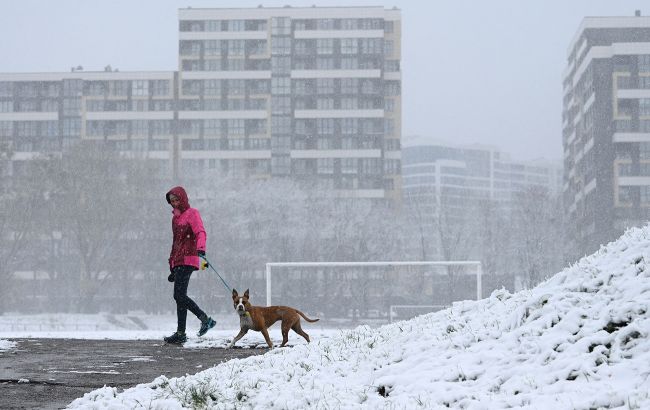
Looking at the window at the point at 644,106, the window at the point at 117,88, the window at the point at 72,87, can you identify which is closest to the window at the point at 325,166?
the window at the point at 117,88

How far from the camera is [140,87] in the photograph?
105 metres

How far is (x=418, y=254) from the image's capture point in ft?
276

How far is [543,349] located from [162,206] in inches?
2424

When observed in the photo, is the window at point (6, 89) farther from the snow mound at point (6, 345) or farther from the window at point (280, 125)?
the snow mound at point (6, 345)

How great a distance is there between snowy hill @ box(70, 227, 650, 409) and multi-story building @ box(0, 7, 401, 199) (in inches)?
3698

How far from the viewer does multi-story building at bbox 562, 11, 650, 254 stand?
88.1 metres

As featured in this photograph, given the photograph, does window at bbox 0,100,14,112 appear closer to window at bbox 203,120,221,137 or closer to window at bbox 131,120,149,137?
window at bbox 131,120,149,137

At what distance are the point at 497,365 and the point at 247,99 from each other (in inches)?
3946

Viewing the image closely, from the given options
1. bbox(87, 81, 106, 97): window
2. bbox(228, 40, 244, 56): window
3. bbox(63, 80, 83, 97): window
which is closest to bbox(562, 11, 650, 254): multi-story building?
bbox(228, 40, 244, 56): window

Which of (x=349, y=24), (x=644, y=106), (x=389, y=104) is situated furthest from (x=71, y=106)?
(x=644, y=106)

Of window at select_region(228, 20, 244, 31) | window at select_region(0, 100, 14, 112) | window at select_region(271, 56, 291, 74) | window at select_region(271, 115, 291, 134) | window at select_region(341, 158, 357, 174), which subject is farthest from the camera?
window at select_region(228, 20, 244, 31)

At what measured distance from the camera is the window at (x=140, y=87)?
105m

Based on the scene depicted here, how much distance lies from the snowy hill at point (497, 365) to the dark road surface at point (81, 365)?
2.59ft

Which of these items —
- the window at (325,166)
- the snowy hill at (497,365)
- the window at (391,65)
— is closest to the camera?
the snowy hill at (497,365)
